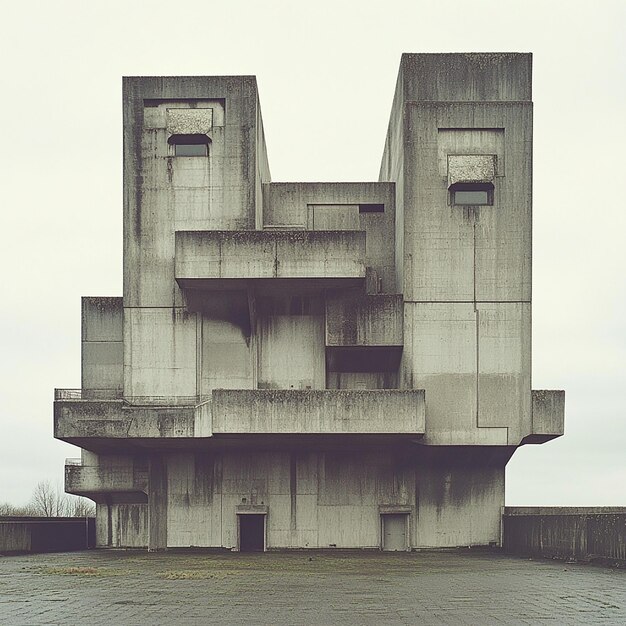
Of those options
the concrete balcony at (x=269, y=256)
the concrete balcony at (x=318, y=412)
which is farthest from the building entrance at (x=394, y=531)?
the concrete balcony at (x=269, y=256)

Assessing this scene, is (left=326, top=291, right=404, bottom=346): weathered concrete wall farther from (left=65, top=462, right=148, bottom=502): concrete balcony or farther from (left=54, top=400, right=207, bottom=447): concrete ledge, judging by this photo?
(left=65, top=462, right=148, bottom=502): concrete balcony

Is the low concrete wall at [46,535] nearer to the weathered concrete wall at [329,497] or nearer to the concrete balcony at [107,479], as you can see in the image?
the concrete balcony at [107,479]

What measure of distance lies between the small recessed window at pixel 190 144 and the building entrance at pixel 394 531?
15573 millimetres

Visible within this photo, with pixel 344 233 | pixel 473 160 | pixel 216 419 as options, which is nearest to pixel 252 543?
pixel 216 419

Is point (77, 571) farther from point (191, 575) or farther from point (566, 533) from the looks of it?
point (566, 533)

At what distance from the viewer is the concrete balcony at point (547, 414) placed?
34.2m

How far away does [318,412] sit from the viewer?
3241 cm

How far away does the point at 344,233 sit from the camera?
3350 centimetres

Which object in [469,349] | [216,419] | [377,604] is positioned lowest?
[377,604]

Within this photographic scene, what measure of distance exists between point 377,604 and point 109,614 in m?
4.47

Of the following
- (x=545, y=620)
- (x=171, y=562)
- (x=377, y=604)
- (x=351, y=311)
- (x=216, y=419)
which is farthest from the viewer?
(x=351, y=311)

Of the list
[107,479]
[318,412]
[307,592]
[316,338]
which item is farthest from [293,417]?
[307,592]

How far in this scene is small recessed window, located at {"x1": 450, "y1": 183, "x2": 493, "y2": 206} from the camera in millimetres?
34531

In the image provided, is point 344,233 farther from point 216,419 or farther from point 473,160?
point 216,419
